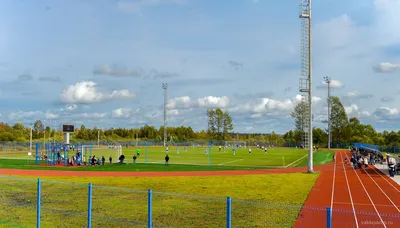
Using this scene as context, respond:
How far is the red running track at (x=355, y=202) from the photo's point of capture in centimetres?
1432

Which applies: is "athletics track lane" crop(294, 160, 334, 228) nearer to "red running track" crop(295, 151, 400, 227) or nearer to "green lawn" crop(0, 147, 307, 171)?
"red running track" crop(295, 151, 400, 227)

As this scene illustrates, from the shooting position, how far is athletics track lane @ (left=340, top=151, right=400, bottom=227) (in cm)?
1454

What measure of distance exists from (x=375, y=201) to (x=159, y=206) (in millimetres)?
11024

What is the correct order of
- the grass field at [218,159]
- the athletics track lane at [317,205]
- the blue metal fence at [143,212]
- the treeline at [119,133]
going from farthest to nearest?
1. the treeline at [119,133]
2. the grass field at [218,159]
3. the athletics track lane at [317,205]
4. the blue metal fence at [143,212]

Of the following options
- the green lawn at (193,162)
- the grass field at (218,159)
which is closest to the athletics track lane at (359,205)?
the green lawn at (193,162)

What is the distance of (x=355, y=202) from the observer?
20.0 m

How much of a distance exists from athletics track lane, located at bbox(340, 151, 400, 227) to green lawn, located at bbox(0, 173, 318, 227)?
8.68ft

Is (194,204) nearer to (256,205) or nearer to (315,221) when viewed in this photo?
(256,205)

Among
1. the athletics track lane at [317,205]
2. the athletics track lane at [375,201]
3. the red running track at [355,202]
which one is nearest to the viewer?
the red running track at [355,202]

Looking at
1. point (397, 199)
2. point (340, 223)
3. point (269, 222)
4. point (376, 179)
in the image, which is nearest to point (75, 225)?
point (269, 222)

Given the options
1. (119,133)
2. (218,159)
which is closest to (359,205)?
(218,159)

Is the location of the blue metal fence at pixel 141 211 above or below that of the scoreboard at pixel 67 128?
below

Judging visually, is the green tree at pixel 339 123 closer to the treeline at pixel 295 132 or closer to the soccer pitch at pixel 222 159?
the treeline at pixel 295 132

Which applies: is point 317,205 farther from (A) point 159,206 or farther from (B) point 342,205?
(A) point 159,206
